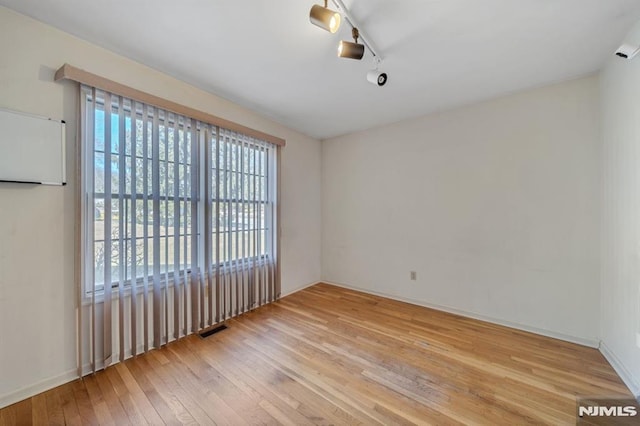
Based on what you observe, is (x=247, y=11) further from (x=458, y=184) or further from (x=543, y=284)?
(x=543, y=284)

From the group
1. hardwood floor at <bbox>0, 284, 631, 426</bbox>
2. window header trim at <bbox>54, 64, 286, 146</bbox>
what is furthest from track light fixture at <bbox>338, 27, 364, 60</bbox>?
hardwood floor at <bbox>0, 284, 631, 426</bbox>

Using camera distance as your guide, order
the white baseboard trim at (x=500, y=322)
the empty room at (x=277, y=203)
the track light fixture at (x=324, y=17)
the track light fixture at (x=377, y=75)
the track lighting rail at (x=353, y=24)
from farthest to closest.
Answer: the white baseboard trim at (x=500, y=322)
the track light fixture at (x=377, y=75)
the empty room at (x=277, y=203)
the track lighting rail at (x=353, y=24)
the track light fixture at (x=324, y=17)

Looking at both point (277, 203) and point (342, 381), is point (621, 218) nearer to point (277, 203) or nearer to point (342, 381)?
point (342, 381)

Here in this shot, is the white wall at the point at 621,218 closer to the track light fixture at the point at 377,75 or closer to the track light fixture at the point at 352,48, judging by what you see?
the track light fixture at the point at 377,75

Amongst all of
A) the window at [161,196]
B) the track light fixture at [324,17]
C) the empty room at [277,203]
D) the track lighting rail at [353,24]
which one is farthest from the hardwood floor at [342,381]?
the track lighting rail at [353,24]

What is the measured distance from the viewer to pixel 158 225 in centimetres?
226

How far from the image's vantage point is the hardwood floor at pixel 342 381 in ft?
5.03

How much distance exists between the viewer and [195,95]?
2561 mm

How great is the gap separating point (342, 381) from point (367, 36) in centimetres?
269

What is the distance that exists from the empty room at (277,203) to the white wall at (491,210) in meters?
0.02

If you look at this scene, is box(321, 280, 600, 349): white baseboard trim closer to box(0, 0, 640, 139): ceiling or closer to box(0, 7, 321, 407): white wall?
box(0, 0, 640, 139): ceiling

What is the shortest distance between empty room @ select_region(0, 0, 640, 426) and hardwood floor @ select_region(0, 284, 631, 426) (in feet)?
0.06

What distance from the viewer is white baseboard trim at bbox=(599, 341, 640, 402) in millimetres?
1699

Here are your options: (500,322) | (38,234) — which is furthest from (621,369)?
(38,234)
